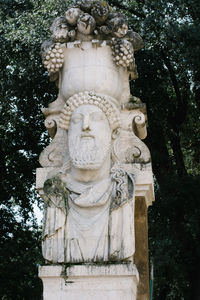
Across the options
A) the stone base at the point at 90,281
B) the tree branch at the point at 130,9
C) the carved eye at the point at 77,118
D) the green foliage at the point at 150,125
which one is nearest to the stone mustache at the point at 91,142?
the carved eye at the point at 77,118

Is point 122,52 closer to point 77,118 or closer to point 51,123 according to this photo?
point 77,118

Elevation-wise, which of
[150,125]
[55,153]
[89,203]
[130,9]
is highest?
[130,9]

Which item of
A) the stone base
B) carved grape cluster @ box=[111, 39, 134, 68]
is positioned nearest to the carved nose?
carved grape cluster @ box=[111, 39, 134, 68]

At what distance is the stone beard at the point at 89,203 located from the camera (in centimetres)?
561

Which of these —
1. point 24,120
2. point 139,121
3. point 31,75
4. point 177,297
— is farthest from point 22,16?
point 177,297

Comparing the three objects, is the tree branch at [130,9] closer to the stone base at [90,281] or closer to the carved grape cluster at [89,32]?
the carved grape cluster at [89,32]

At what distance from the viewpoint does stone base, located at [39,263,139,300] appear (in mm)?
5398

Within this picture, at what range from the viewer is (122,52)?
Result: 6457mm

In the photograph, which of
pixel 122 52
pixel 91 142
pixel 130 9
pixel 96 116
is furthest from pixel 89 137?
pixel 130 9

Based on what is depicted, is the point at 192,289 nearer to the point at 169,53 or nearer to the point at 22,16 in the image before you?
the point at 169,53

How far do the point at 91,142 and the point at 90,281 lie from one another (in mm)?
1471

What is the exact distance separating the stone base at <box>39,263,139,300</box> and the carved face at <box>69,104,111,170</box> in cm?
109

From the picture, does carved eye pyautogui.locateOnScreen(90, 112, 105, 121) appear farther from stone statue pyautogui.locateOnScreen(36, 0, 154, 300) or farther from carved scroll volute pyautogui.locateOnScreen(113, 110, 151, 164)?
carved scroll volute pyautogui.locateOnScreen(113, 110, 151, 164)

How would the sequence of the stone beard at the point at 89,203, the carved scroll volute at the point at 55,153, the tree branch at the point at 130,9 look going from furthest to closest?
the tree branch at the point at 130,9 < the carved scroll volute at the point at 55,153 < the stone beard at the point at 89,203
